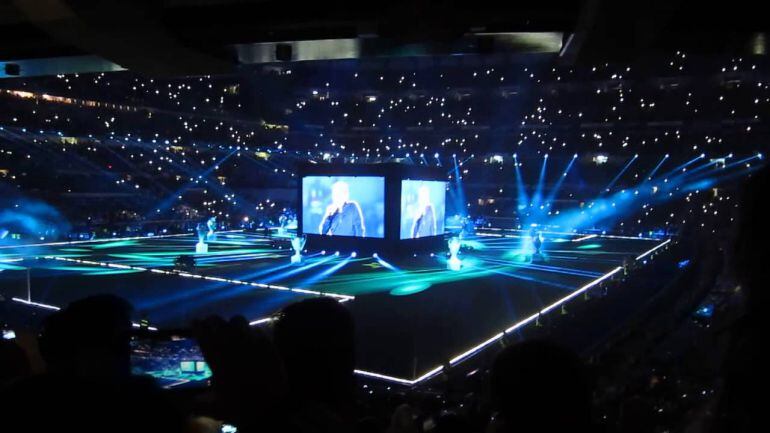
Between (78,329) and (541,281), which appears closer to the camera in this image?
(78,329)

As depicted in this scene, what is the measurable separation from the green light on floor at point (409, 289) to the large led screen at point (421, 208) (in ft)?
19.4

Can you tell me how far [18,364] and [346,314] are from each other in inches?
56.7

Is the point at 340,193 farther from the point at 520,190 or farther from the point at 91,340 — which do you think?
the point at 520,190

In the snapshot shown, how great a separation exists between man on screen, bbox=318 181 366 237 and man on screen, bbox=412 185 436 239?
1828mm

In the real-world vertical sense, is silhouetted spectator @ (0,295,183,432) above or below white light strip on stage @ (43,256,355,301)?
above

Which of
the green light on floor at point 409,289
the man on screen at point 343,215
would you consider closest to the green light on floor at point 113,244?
the man on screen at point 343,215

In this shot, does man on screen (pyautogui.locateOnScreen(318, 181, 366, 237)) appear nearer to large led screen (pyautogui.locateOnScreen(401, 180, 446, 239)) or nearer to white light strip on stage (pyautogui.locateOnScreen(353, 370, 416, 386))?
large led screen (pyautogui.locateOnScreen(401, 180, 446, 239))

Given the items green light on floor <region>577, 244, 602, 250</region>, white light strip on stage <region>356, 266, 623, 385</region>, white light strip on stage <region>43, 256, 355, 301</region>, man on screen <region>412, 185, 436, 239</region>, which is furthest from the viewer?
green light on floor <region>577, 244, 602, 250</region>

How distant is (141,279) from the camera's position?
43.9 feet

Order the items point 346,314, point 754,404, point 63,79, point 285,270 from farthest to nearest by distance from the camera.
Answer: point 63,79 → point 285,270 → point 346,314 → point 754,404

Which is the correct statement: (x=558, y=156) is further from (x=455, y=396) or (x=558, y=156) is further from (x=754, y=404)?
(x=754, y=404)

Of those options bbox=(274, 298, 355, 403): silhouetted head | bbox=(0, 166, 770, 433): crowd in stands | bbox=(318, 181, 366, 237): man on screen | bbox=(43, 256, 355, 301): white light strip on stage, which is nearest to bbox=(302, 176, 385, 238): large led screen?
bbox=(318, 181, 366, 237): man on screen

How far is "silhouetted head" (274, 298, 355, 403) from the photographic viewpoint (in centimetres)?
142

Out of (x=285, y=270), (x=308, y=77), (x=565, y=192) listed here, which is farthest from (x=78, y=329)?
(x=308, y=77)
